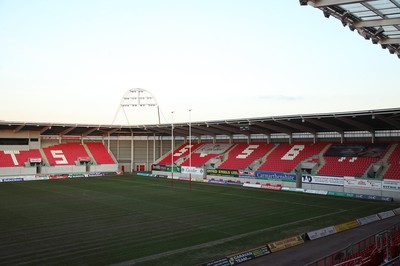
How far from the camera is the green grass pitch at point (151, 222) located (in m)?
16.3

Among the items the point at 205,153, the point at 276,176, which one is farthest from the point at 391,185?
the point at 205,153

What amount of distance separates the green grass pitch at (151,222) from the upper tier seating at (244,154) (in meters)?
12.5

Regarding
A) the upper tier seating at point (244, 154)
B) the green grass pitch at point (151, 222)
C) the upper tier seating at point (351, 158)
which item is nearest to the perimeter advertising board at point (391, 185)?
the green grass pitch at point (151, 222)

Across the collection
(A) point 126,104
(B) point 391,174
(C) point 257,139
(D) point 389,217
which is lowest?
(D) point 389,217

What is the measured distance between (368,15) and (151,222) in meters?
17.2

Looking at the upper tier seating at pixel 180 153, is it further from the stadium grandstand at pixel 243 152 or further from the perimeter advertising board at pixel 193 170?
the perimeter advertising board at pixel 193 170

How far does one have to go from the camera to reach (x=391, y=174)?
35.5m

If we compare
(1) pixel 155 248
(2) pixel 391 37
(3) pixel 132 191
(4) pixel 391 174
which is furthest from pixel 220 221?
(4) pixel 391 174

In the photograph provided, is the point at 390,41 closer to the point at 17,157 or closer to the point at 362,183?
the point at 362,183

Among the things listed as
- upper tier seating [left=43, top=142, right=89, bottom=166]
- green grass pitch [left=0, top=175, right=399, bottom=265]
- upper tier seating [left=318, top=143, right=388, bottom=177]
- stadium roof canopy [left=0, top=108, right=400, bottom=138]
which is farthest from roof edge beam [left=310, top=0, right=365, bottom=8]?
upper tier seating [left=43, top=142, right=89, bottom=166]

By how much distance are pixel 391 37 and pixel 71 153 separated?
181ft

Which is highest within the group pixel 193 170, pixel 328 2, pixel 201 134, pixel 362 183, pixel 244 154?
pixel 328 2

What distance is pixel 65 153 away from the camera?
2336 inches

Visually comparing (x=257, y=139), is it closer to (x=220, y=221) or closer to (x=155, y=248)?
(x=220, y=221)
